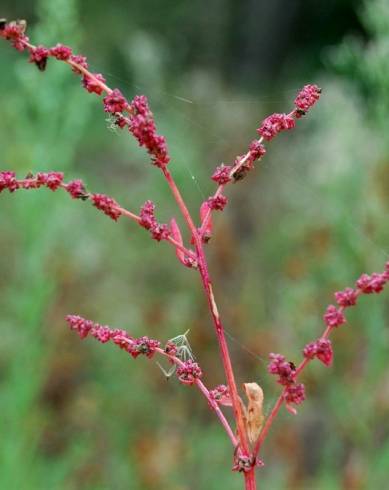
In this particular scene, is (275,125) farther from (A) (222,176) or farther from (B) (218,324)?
(B) (218,324)

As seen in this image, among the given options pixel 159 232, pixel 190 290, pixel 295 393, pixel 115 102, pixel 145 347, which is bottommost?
pixel 295 393

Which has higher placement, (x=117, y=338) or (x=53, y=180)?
(x=53, y=180)

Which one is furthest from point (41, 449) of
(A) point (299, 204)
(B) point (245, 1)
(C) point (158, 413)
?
(B) point (245, 1)

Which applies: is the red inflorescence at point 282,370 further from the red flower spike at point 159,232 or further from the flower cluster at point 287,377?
the red flower spike at point 159,232

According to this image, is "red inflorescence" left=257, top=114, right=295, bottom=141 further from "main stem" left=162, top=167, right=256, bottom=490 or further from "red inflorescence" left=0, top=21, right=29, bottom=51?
"red inflorescence" left=0, top=21, right=29, bottom=51

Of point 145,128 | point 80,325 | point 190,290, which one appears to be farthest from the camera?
point 190,290

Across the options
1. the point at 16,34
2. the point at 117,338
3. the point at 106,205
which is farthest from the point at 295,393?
the point at 16,34

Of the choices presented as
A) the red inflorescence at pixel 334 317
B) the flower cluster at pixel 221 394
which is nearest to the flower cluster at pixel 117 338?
the flower cluster at pixel 221 394
